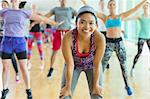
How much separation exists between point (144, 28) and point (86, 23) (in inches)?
Answer: 150

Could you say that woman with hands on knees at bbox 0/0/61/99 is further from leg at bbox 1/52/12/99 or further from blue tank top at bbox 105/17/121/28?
blue tank top at bbox 105/17/121/28

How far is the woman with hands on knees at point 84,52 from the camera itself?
8.93ft

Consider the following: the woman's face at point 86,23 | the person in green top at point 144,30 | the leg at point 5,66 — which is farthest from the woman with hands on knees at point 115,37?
the woman's face at point 86,23

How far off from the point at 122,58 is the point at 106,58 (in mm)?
211

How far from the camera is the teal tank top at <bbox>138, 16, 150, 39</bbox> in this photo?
622 centimetres

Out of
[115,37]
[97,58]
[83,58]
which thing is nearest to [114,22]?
[115,37]

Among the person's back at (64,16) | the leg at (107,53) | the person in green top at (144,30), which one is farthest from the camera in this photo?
the person in green top at (144,30)

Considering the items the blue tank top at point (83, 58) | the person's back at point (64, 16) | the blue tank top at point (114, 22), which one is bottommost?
the blue tank top at point (83, 58)

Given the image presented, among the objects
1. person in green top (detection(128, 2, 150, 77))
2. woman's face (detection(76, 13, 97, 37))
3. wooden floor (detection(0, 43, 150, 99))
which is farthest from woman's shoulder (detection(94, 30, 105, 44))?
person in green top (detection(128, 2, 150, 77))

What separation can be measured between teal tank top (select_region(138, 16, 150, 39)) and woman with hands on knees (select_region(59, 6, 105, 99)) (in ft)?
11.1

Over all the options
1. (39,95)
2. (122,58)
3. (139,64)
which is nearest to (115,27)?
(122,58)

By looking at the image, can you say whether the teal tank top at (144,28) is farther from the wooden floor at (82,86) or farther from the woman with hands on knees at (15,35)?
the woman with hands on knees at (15,35)

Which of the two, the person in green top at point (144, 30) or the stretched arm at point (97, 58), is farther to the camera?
the person in green top at point (144, 30)

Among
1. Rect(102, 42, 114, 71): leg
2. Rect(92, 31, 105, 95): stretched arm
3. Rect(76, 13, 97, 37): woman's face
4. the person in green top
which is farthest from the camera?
the person in green top
